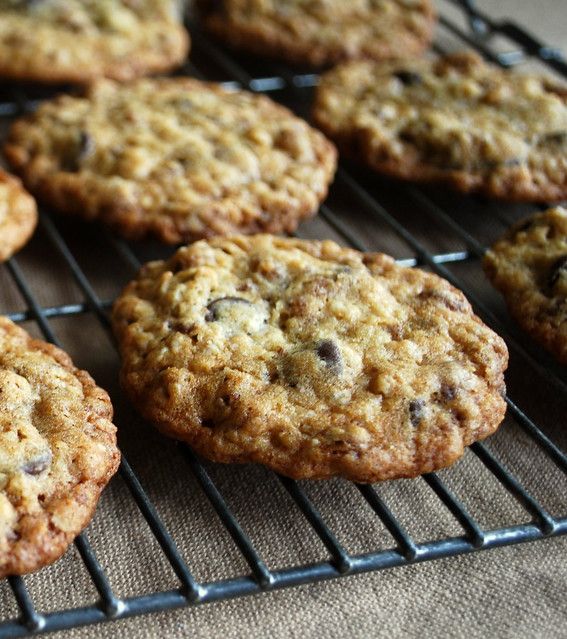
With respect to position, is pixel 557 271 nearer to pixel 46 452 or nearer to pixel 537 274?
pixel 537 274

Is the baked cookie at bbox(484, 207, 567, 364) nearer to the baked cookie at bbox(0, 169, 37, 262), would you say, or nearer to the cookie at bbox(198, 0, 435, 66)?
the baked cookie at bbox(0, 169, 37, 262)

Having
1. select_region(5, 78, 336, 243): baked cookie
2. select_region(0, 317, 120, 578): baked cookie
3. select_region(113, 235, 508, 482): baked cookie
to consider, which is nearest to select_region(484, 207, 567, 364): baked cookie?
select_region(113, 235, 508, 482): baked cookie

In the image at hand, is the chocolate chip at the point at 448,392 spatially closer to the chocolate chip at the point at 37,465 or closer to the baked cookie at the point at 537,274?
the baked cookie at the point at 537,274

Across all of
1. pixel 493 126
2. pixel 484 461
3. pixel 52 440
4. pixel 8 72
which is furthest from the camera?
pixel 8 72

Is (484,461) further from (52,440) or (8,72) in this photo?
(8,72)

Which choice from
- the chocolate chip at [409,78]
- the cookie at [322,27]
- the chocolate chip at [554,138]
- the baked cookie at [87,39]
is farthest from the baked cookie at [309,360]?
the cookie at [322,27]

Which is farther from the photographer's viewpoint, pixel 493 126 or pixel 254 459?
pixel 493 126

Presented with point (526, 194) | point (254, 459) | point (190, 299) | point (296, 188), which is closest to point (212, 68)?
point (296, 188)
